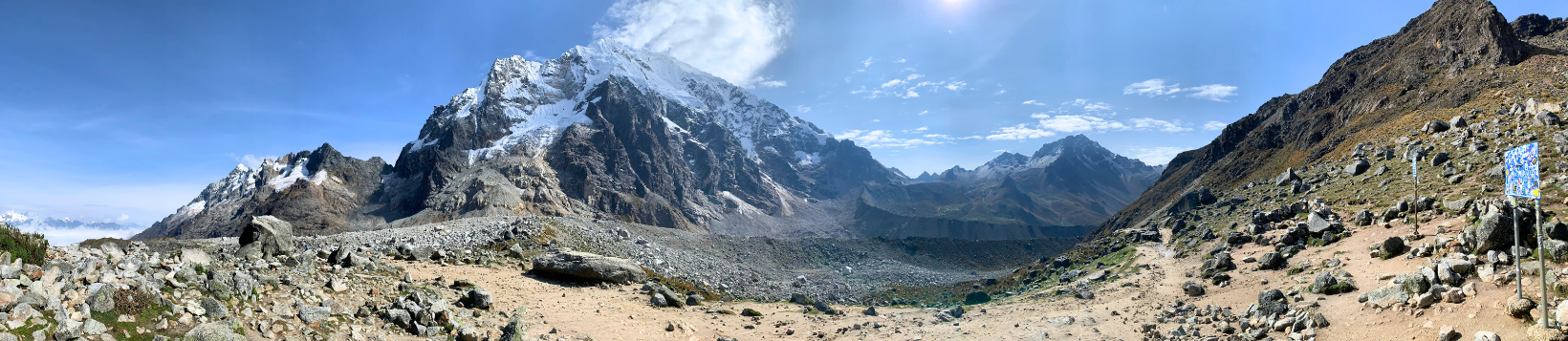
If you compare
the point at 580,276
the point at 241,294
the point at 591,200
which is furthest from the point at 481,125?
the point at 241,294

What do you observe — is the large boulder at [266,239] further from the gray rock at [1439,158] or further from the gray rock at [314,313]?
the gray rock at [1439,158]

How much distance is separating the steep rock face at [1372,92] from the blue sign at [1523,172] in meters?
46.0

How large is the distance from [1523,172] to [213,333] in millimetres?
26457

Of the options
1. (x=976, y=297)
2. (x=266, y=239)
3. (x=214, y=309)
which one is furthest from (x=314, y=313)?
(x=976, y=297)

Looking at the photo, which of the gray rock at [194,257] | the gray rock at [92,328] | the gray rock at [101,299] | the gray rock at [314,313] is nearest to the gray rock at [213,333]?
the gray rock at [92,328]

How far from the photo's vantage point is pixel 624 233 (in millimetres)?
66250

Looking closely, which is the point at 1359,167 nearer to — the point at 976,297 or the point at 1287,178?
the point at 1287,178

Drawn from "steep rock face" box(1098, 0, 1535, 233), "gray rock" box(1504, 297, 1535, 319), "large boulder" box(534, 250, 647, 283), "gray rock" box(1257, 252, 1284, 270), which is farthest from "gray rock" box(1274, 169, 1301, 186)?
"large boulder" box(534, 250, 647, 283)

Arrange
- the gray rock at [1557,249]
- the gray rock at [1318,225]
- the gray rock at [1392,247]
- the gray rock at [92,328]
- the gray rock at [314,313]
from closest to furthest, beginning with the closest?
the gray rock at [92,328] → the gray rock at [1557,249] → the gray rock at [314,313] → the gray rock at [1392,247] → the gray rock at [1318,225]

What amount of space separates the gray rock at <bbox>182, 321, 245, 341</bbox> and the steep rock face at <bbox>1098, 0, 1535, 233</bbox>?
6880cm

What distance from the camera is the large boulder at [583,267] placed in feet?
95.1

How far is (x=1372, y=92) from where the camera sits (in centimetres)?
5791

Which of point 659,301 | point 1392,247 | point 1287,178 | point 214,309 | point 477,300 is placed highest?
point 1287,178

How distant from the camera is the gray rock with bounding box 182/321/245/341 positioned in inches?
411
